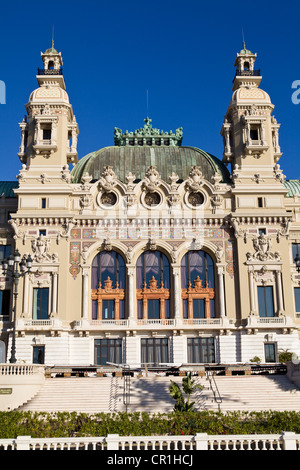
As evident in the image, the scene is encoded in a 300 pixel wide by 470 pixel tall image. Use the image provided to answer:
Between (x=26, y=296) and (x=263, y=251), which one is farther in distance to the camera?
(x=263, y=251)

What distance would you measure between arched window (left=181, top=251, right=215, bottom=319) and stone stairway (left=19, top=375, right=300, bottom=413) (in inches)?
589

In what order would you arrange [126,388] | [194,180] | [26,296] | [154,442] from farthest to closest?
[194,180], [26,296], [126,388], [154,442]

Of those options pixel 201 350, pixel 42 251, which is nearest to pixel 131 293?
pixel 201 350

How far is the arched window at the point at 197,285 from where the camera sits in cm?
5481

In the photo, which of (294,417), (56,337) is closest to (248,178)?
(56,337)

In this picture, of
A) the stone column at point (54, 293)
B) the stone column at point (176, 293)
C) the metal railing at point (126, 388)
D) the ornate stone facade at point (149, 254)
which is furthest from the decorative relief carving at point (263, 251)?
the metal railing at point (126, 388)

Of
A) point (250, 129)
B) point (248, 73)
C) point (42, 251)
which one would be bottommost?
point (42, 251)

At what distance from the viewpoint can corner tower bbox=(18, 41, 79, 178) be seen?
192 ft

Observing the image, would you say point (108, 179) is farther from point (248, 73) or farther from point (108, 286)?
point (248, 73)

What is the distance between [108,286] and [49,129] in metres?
18.7

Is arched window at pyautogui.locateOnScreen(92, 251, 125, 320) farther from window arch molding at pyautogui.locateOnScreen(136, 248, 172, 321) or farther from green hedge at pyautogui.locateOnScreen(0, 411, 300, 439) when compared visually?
green hedge at pyautogui.locateOnScreen(0, 411, 300, 439)

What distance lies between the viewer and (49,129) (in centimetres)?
6066

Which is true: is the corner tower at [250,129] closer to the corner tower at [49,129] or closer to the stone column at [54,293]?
the corner tower at [49,129]
